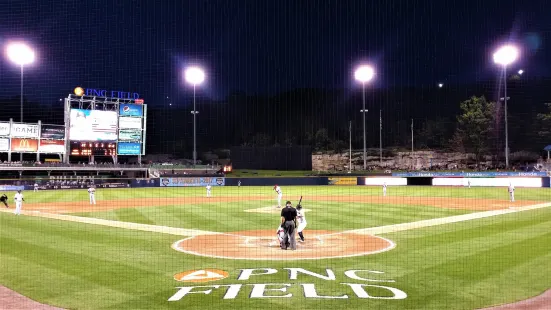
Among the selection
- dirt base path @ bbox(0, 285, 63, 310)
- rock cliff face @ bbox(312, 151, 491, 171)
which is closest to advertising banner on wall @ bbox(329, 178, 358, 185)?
rock cliff face @ bbox(312, 151, 491, 171)

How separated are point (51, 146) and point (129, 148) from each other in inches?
434

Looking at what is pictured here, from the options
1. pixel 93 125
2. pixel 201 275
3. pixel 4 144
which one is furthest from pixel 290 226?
pixel 4 144

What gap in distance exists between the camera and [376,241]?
14914mm

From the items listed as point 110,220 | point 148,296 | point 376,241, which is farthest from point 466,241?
point 110,220

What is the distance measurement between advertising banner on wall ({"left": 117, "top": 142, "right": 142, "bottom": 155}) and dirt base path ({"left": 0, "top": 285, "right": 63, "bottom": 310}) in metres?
63.7

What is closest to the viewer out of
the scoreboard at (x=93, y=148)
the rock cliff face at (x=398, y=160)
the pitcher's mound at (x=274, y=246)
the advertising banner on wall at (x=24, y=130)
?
the pitcher's mound at (x=274, y=246)

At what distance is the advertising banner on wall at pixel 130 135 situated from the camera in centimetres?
6956

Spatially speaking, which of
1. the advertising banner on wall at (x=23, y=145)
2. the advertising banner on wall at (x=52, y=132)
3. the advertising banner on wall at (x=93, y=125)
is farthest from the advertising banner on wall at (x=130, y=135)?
the advertising banner on wall at (x=23, y=145)

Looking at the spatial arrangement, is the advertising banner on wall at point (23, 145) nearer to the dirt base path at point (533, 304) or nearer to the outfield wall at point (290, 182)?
the outfield wall at point (290, 182)

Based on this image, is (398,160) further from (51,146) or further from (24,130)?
(24,130)

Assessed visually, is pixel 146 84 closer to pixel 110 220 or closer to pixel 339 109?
pixel 339 109

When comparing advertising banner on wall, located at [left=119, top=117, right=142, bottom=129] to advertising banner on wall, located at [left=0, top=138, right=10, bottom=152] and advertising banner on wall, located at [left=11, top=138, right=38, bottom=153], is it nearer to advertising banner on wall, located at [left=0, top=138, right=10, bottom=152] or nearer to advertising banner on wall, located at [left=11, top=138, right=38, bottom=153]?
advertising banner on wall, located at [left=11, top=138, right=38, bottom=153]

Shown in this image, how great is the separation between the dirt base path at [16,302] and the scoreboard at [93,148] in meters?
64.0

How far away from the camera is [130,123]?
70.1 m
